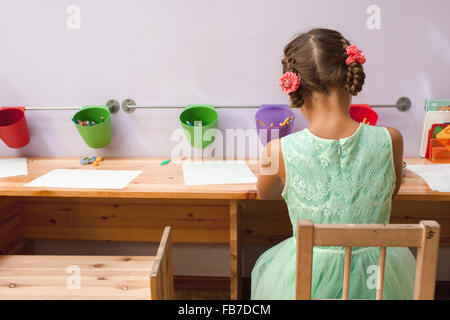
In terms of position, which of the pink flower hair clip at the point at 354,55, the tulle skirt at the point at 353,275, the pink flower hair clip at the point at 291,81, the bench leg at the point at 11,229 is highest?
the pink flower hair clip at the point at 354,55

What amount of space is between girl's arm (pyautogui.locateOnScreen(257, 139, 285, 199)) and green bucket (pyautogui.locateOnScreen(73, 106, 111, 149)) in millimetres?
809

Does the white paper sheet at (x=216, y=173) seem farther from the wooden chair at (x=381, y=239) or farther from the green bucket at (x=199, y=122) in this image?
the wooden chair at (x=381, y=239)

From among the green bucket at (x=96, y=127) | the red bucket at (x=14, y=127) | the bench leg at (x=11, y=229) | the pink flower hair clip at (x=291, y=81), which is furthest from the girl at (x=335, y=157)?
the bench leg at (x=11, y=229)

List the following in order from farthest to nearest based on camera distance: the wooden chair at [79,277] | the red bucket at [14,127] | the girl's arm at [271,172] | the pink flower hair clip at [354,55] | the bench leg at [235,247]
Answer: the red bucket at [14,127]
the bench leg at [235,247]
the wooden chair at [79,277]
the girl's arm at [271,172]
the pink flower hair clip at [354,55]

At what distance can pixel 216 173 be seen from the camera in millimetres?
1510

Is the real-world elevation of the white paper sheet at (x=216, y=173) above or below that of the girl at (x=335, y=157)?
below

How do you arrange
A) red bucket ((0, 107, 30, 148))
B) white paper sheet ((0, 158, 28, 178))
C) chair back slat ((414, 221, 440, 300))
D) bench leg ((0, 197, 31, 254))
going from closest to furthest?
chair back slat ((414, 221, 440, 300)) → white paper sheet ((0, 158, 28, 178)) → red bucket ((0, 107, 30, 148)) → bench leg ((0, 197, 31, 254))

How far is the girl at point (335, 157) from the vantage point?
0.97 meters

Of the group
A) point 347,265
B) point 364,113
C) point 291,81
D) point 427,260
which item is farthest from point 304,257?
point 364,113

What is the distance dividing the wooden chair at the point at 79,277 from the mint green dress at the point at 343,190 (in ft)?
1.37

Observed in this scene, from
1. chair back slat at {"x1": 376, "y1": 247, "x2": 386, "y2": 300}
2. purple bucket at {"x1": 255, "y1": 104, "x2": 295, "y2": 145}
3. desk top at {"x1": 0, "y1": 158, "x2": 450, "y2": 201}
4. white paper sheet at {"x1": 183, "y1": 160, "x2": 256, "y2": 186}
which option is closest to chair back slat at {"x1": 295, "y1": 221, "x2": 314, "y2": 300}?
chair back slat at {"x1": 376, "y1": 247, "x2": 386, "y2": 300}

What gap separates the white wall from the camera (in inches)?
61.8

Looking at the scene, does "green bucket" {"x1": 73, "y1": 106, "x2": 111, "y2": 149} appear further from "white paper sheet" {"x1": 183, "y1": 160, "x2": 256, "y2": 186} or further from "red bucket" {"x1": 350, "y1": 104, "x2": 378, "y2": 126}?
"red bucket" {"x1": 350, "y1": 104, "x2": 378, "y2": 126}
